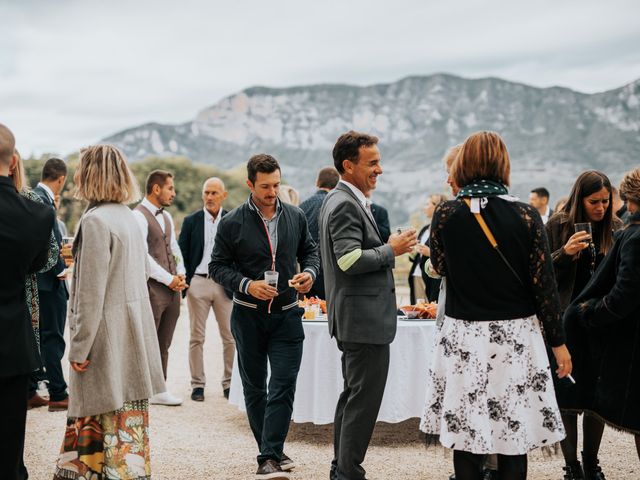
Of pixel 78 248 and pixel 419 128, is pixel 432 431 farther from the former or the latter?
pixel 419 128

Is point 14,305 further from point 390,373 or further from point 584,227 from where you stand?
point 390,373

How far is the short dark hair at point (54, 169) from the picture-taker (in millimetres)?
6668

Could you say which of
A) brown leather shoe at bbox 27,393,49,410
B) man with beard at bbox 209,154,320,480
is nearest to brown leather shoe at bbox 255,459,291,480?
man with beard at bbox 209,154,320,480

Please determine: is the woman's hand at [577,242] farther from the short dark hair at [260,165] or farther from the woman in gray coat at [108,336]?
the woman in gray coat at [108,336]

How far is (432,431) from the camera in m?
3.68

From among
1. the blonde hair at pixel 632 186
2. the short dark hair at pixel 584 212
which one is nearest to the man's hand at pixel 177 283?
the short dark hair at pixel 584 212

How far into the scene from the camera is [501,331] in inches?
136

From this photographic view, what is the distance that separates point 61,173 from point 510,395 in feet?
15.9

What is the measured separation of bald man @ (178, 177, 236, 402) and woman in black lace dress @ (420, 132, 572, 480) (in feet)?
14.7

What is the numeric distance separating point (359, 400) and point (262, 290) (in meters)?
0.92

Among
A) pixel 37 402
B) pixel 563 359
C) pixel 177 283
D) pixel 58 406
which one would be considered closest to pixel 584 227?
pixel 563 359

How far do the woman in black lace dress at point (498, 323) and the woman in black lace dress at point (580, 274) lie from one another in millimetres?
995

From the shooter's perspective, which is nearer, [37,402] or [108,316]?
[108,316]

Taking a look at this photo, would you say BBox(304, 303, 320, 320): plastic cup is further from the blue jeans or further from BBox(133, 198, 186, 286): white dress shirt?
BBox(133, 198, 186, 286): white dress shirt
